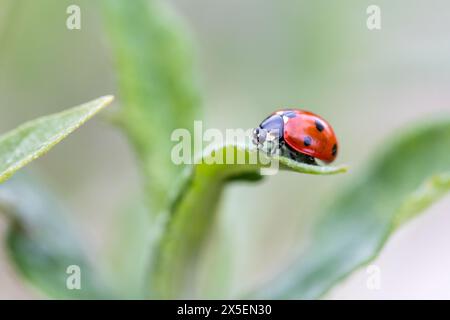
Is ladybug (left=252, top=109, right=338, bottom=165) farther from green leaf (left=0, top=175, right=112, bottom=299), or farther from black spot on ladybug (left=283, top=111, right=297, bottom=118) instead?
green leaf (left=0, top=175, right=112, bottom=299)

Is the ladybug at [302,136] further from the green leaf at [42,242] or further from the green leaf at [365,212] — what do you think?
the green leaf at [42,242]

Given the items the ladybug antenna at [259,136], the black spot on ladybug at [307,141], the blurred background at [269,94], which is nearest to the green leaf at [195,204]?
the ladybug antenna at [259,136]

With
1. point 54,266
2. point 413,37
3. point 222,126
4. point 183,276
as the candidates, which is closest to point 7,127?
point 222,126

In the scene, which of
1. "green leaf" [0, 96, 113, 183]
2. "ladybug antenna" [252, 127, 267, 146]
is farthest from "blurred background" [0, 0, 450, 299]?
"green leaf" [0, 96, 113, 183]

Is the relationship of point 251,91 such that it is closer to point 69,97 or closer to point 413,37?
Answer: point 69,97

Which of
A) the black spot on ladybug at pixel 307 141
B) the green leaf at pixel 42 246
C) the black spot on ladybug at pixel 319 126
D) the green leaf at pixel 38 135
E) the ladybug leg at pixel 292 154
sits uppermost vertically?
the green leaf at pixel 38 135

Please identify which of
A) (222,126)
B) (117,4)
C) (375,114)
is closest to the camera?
(117,4)

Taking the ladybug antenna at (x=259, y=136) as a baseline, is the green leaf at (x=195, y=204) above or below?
below

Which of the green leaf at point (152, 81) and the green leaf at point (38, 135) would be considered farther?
the green leaf at point (152, 81)
